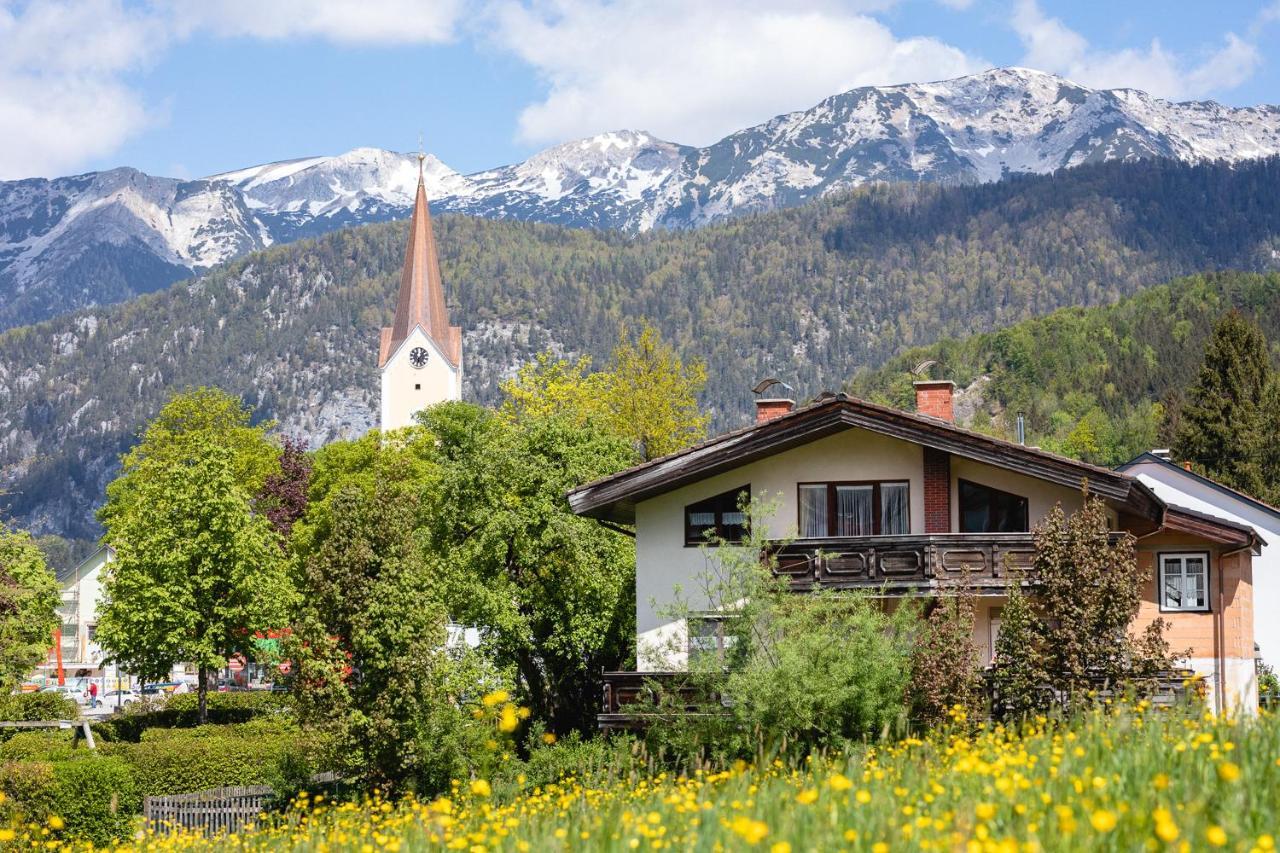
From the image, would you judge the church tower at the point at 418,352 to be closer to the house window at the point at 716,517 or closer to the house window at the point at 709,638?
the house window at the point at 716,517

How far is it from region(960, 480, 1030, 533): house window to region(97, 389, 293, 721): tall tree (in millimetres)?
23273

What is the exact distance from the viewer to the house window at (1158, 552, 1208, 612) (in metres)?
28.9

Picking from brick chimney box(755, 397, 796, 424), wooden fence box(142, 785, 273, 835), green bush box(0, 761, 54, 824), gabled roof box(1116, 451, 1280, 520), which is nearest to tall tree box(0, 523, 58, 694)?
green bush box(0, 761, 54, 824)

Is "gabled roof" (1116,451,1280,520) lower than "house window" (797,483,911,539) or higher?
higher

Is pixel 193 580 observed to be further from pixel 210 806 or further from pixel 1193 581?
pixel 1193 581

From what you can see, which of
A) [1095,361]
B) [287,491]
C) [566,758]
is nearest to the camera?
[566,758]

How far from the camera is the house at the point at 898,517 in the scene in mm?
26156

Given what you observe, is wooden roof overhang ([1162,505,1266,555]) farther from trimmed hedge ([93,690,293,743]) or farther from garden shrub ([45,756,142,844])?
trimmed hedge ([93,690,293,743])

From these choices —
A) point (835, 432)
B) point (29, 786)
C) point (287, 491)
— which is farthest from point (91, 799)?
point (287, 491)

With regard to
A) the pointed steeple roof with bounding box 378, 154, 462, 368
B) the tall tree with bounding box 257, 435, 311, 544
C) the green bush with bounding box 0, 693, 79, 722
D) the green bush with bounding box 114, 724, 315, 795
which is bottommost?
the green bush with bounding box 114, 724, 315, 795

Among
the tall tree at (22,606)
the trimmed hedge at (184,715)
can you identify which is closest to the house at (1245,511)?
the trimmed hedge at (184,715)

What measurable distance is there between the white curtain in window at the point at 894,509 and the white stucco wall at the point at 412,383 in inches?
4734

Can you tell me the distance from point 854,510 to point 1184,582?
21.5ft

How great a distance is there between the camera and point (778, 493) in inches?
1093
